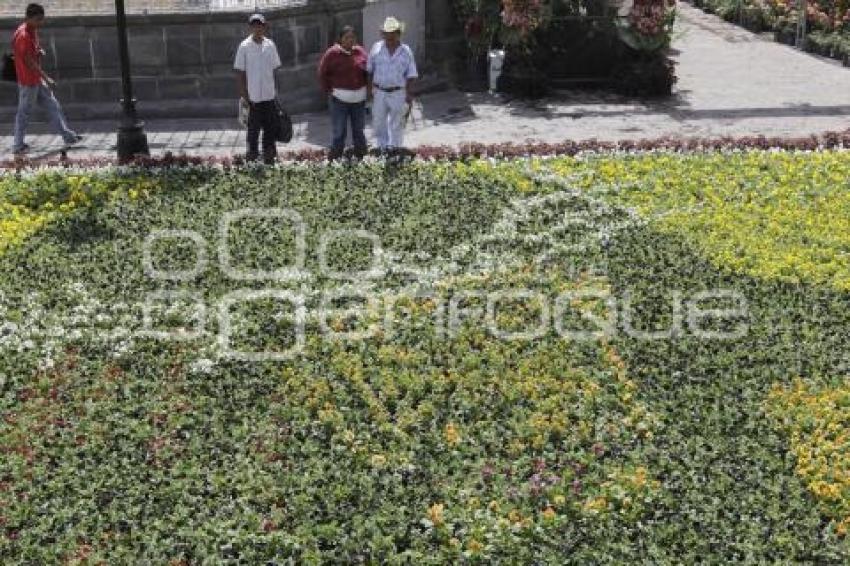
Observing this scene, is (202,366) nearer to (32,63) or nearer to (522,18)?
(32,63)

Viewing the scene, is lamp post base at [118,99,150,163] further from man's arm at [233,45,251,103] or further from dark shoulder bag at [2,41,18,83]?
dark shoulder bag at [2,41,18,83]

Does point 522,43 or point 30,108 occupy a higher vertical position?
point 522,43

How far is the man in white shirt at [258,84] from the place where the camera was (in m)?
13.3

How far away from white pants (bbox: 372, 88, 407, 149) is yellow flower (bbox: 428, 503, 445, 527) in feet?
24.7

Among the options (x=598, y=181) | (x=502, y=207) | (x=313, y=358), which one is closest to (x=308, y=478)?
(x=313, y=358)

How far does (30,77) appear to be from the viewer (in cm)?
1453

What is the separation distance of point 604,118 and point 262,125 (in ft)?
18.4

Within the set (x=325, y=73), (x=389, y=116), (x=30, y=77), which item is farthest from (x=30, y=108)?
(x=389, y=116)

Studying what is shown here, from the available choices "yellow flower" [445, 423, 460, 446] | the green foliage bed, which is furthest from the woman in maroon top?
"yellow flower" [445, 423, 460, 446]

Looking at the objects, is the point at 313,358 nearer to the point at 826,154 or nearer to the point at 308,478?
the point at 308,478

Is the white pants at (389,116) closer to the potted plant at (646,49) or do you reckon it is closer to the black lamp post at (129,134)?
the black lamp post at (129,134)

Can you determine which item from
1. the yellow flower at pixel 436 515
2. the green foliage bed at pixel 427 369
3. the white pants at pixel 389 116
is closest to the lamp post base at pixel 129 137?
the green foliage bed at pixel 427 369

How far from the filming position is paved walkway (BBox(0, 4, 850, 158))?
15.9 m

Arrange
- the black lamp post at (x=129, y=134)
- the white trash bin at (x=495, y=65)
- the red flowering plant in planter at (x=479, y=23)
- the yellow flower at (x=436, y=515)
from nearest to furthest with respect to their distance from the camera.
→ 1. the yellow flower at (x=436, y=515)
2. the black lamp post at (x=129, y=134)
3. the red flowering plant in planter at (x=479, y=23)
4. the white trash bin at (x=495, y=65)
